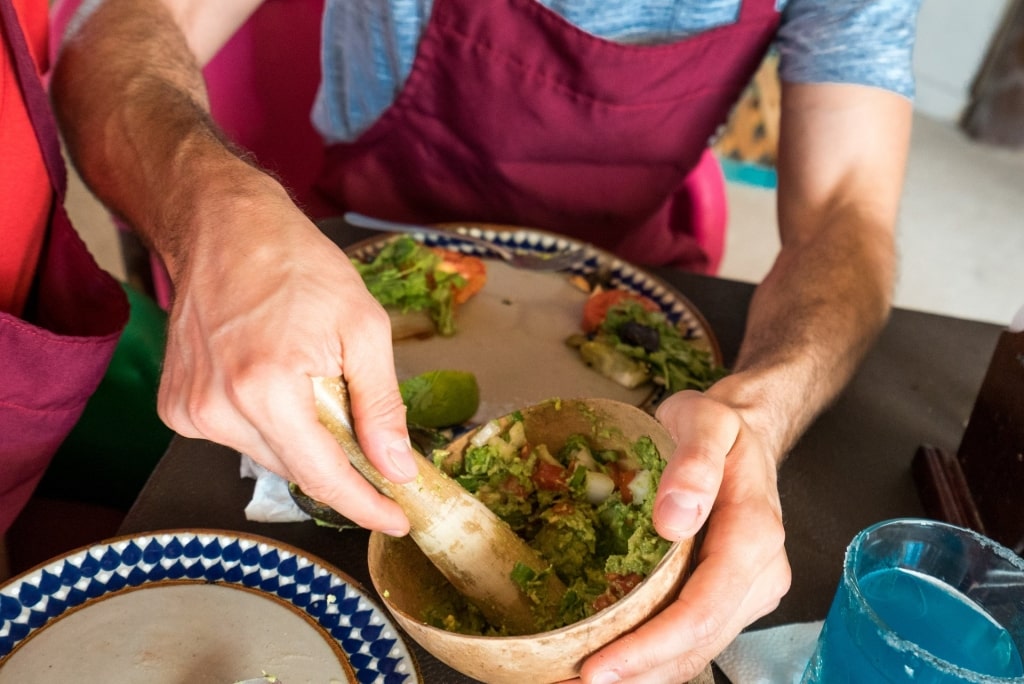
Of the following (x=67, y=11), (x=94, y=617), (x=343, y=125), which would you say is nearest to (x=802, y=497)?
(x=94, y=617)

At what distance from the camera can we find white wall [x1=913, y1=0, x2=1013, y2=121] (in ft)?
11.5

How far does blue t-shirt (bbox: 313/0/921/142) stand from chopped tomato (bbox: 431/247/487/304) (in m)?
0.34

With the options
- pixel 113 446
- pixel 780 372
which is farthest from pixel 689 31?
pixel 113 446

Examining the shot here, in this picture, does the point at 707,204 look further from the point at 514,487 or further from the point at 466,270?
the point at 514,487

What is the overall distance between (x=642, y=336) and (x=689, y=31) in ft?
1.64

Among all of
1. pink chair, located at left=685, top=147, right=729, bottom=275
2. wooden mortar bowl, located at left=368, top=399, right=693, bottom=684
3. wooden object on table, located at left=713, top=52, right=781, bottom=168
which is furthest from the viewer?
wooden object on table, located at left=713, top=52, right=781, bottom=168

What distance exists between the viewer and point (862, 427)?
95 centimetres

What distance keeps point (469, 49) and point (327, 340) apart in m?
0.72

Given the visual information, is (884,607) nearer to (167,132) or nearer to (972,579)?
(972,579)

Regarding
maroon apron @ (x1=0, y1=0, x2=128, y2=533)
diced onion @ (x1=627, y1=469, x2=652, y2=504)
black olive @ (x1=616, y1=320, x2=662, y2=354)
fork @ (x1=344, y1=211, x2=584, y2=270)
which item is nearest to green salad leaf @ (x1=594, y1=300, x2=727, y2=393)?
black olive @ (x1=616, y1=320, x2=662, y2=354)

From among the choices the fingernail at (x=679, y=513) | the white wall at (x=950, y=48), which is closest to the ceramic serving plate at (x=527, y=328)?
the fingernail at (x=679, y=513)

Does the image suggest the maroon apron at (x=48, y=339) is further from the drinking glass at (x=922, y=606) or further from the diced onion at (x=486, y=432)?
the drinking glass at (x=922, y=606)

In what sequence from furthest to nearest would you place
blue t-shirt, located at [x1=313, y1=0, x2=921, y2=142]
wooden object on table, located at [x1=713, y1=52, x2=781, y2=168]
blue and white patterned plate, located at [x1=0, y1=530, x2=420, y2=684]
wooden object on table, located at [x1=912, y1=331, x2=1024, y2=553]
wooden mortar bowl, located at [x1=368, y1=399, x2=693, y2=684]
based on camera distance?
wooden object on table, located at [x1=713, y1=52, x2=781, y2=168]
blue t-shirt, located at [x1=313, y1=0, x2=921, y2=142]
wooden object on table, located at [x1=912, y1=331, x2=1024, y2=553]
blue and white patterned plate, located at [x1=0, y1=530, x2=420, y2=684]
wooden mortar bowl, located at [x1=368, y1=399, x2=693, y2=684]

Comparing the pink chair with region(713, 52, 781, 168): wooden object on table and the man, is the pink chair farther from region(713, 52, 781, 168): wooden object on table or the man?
region(713, 52, 781, 168): wooden object on table
